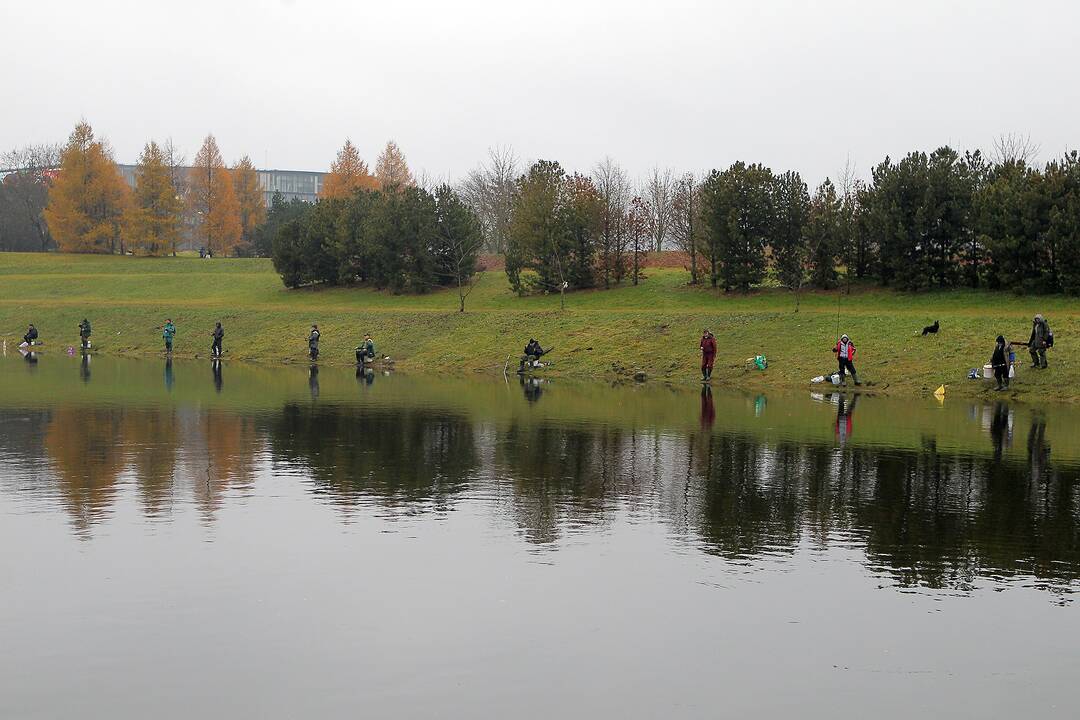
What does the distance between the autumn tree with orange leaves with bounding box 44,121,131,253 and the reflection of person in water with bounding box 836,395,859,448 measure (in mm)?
72112

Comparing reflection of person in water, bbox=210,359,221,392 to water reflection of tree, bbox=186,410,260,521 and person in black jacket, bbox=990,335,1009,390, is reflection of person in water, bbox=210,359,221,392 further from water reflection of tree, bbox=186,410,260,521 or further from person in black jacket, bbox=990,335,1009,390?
person in black jacket, bbox=990,335,1009,390

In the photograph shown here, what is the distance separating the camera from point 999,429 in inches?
974

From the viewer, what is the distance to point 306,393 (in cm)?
3256

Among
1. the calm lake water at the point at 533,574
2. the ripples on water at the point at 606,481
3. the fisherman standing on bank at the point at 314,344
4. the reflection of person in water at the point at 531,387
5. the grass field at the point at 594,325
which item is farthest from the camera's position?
the fisherman standing on bank at the point at 314,344

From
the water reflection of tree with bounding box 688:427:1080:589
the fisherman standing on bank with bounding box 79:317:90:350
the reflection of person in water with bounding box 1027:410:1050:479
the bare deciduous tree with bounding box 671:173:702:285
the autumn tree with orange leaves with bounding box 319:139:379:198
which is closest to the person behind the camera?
the water reflection of tree with bounding box 688:427:1080:589

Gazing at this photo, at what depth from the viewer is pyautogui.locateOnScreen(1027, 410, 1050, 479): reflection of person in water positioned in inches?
739

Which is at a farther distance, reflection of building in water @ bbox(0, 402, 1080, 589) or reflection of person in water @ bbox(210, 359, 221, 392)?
reflection of person in water @ bbox(210, 359, 221, 392)

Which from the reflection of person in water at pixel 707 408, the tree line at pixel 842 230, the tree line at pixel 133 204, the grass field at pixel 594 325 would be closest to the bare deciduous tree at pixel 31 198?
the tree line at pixel 133 204

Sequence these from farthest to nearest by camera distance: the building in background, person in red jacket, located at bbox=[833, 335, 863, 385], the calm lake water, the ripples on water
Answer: the building in background < person in red jacket, located at bbox=[833, 335, 863, 385] < the ripples on water < the calm lake water

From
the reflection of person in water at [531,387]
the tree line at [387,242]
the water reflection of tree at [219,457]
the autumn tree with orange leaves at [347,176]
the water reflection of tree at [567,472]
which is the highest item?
the autumn tree with orange leaves at [347,176]

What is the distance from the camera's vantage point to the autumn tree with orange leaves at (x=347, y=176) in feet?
289

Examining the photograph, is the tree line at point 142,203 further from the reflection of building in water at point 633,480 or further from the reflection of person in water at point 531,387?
the reflection of building in water at point 633,480

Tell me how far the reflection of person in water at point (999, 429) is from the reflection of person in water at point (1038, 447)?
0.45 metres

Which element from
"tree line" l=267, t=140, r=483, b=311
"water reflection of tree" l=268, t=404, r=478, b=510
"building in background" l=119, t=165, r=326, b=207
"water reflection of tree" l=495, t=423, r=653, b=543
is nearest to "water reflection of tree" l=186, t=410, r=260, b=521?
"water reflection of tree" l=268, t=404, r=478, b=510
